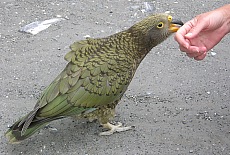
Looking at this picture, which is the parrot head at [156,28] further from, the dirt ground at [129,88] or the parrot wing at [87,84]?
the dirt ground at [129,88]

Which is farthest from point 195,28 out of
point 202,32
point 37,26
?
point 37,26

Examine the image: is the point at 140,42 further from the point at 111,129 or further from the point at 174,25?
the point at 111,129

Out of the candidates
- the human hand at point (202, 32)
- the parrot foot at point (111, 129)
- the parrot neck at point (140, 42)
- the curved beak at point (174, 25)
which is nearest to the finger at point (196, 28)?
the human hand at point (202, 32)

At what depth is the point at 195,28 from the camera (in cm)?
355

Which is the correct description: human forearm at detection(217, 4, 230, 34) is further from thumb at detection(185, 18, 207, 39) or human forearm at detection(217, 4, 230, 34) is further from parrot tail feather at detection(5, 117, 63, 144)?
parrot tail feather at detection(5, 117, 63, 144)

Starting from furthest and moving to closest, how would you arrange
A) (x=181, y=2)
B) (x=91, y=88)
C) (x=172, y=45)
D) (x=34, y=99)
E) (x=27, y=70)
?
1. (x=181, y=2)
2. (x=172, y=45)
3. (x=27, y=70)
4. (x=34, y=99)
5. (x=91, y=88)

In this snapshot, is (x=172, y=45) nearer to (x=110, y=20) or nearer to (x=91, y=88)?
(x=110, y=20)

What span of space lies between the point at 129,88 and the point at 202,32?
3.46 ft

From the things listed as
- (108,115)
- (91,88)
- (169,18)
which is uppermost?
(169,18)

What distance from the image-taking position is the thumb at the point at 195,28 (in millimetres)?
3469

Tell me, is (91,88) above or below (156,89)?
above

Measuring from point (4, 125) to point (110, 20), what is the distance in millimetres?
2139

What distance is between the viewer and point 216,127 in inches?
Answer: 163

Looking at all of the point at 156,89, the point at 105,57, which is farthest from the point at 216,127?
the point at 105,57
